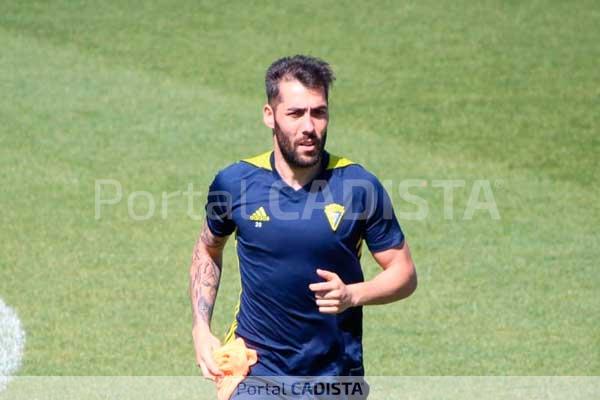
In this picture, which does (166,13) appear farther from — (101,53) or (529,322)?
(529,322)

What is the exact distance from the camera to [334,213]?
603 cm

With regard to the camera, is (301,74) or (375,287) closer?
(375,287)

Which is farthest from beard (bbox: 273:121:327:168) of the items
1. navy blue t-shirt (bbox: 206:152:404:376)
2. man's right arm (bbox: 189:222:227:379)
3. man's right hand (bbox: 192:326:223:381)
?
man's right hand (bbox: 192:326:223:381)

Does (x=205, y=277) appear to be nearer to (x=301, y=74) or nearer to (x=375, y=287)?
(x=375, y=287)

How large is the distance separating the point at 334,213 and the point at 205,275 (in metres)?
0.91

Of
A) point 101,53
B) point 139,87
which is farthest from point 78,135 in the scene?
point 101,53

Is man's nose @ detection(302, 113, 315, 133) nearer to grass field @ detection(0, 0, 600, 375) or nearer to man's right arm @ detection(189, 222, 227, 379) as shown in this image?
man's right arm @ detection(189, 222, 227, 379)

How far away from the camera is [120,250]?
42.7 feet

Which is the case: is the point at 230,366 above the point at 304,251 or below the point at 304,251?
below

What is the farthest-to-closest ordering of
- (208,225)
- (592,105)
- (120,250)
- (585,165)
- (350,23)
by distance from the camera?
(350,23) < (592,105) < (585,165) < (120,250) < (208,225)

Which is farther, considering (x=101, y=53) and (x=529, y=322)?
(x=101, y=53)

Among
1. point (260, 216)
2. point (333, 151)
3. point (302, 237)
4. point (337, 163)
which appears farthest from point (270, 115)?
point (333, 151)

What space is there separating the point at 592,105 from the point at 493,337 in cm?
712

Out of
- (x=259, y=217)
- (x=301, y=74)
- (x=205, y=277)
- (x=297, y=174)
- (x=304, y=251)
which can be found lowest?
(x=205, y=277)
